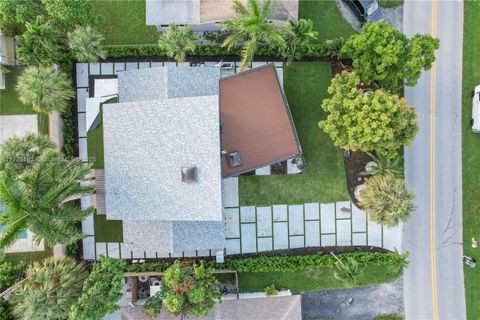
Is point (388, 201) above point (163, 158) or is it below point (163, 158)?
below

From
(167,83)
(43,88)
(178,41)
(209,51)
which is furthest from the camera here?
(209,51)

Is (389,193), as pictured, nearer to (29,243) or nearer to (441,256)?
(441,256)

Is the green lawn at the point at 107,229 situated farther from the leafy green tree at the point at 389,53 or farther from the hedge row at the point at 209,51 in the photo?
the leafy green tree at the point at 389,53

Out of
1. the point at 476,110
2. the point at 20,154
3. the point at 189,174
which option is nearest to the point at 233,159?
the point at 189,174

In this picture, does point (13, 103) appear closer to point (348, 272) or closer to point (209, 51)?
point (209, 51)

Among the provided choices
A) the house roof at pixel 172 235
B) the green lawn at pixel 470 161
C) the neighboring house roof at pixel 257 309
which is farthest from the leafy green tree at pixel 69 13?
the green lawn at pixel 470 161

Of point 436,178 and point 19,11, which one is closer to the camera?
point 19,11

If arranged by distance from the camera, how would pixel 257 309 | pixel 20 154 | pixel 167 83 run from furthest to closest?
pixel 257 309, pixel 167 83, pixel 20 154

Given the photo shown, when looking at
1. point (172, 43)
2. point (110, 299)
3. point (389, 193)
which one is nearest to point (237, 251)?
point (110, 299)
